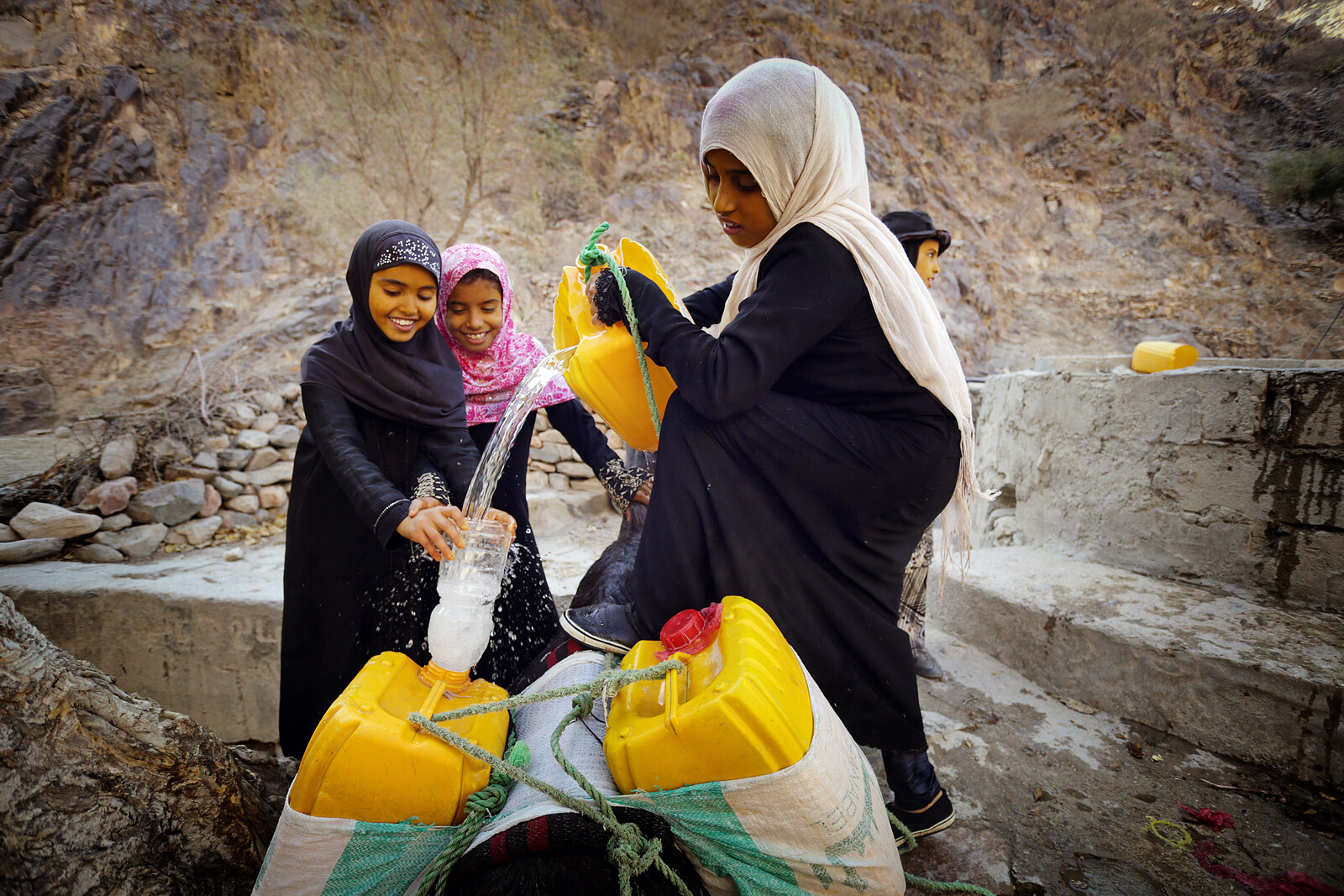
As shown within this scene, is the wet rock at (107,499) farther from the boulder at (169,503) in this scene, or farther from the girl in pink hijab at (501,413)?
the girl in pink hijab at (501,413)

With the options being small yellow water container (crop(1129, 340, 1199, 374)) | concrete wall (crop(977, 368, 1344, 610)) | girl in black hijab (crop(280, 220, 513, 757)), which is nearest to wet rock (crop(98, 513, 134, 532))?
girl in black hijab (crop(280, 220, 513, 757))

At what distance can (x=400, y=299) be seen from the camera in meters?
1.75

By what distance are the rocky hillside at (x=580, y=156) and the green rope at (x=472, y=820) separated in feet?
19.1

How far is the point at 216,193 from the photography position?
7.22m

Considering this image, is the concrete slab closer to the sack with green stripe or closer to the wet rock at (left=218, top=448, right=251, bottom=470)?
the sack with green stripe

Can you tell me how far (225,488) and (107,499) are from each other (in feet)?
2.17

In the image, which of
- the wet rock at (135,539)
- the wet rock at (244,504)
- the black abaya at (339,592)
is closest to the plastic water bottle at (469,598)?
the black abaya at (339,592)

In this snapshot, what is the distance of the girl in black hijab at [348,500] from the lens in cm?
171

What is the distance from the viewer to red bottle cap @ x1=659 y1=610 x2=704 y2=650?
3.92 feet

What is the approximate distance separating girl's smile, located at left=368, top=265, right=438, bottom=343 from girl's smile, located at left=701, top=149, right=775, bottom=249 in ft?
2.75

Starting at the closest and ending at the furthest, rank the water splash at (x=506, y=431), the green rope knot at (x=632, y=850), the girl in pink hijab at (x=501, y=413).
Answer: the green rope knot at (x=632, y=850)
the water splash at (x=506, y=431)
the girl in pink hijab at (x=501, y=413)

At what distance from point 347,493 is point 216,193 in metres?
7.76

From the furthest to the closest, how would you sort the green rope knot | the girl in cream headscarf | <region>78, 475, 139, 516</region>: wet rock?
<region>78, 475, 139, 516</region>: wet rock
the girl in cream headscarf
the green rope knot

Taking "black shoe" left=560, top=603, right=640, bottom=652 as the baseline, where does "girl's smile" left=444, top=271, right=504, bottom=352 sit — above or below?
above
